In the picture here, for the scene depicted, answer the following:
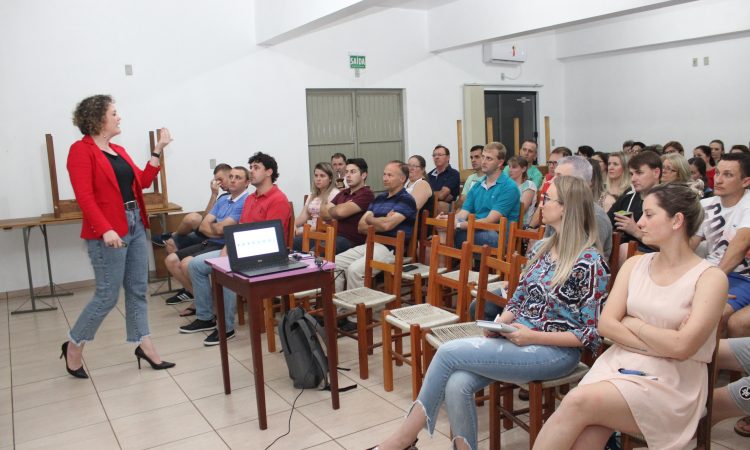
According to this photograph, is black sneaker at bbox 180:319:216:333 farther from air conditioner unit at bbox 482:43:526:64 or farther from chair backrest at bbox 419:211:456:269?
air conditioner unit at bbox 482:43:526:64

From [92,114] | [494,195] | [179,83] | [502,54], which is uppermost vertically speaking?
[502,54]

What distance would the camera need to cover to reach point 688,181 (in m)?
3.86

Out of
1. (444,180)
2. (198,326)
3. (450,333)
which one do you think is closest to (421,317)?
(450,333)

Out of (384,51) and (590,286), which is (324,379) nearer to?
(590,286)

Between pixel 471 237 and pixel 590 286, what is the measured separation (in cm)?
155

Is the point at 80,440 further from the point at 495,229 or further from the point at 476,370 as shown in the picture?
the point at 495,229

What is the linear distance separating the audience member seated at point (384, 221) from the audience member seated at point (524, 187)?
3.83ft

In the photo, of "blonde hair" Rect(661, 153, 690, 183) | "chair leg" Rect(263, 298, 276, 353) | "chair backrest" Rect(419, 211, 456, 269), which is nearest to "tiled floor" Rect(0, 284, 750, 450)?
"chair leg" Rect(263, 298, 276, 353)

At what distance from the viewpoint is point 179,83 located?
244 inches

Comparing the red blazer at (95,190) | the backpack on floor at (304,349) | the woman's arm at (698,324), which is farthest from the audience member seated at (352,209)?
the woman's arm at (698,324)

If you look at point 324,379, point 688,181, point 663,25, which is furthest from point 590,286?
point 663,25

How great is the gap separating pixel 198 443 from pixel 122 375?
1105 millimetres

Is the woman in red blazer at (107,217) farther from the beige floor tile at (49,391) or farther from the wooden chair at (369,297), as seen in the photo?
the wooden chair at (369,297)

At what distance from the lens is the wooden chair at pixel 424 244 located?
3594 mm
